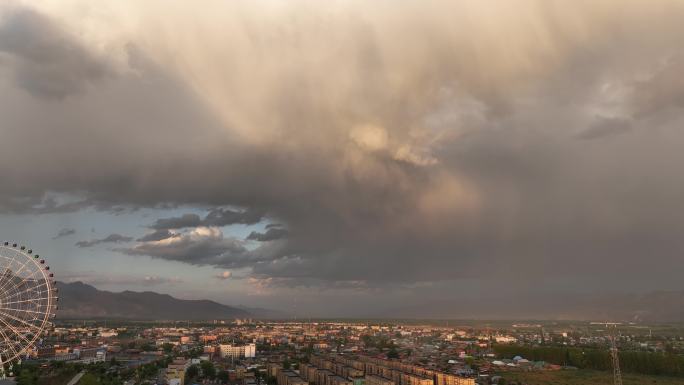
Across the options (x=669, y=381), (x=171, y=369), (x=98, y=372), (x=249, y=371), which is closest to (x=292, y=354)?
(x=249, y=371)

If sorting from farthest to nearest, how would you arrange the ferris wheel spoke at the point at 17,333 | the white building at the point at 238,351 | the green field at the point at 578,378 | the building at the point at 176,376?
1. the white building at the point at 238,351
2. the green field at the point at 578,378
3. the building at the point at 176,376
4. the ferris wheel spoke at the point at 17,333

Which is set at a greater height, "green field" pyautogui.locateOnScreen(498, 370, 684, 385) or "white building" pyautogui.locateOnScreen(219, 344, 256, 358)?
"white building" pyautogui.locateOnScreen(219, 344, 256, 358)

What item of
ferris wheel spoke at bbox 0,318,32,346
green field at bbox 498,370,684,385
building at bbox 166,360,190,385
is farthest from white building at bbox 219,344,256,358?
ferris wheel spoke at bbox 0,318,32,346

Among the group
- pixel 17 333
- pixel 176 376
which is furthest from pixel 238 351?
pixel 17 333

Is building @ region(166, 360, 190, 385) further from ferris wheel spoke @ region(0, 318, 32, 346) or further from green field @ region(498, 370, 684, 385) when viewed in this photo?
green field @ region(498, 370, 684, 385)

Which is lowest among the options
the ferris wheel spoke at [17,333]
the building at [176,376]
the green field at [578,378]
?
the green field at [578,378]

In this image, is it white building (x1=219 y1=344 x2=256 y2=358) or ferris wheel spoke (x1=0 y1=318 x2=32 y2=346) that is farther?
white building (x1=219 y1=344 x2=256 y2=358)

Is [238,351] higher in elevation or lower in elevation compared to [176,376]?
higher

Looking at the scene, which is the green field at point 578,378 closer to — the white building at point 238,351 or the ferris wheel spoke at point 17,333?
the white building at point 238,351

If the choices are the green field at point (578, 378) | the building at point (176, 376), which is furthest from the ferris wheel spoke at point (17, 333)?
the green field at point (578, 378)

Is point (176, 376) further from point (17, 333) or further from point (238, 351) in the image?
point (238, 351)
